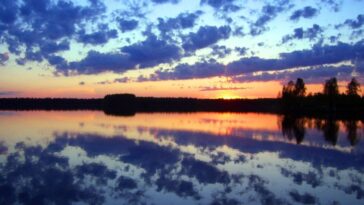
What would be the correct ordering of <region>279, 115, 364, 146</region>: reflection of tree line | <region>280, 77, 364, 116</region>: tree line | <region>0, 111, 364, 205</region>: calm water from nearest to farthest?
<region>0, 111, 364, 205</region>: calm water → <region>279, 115, 364, 146</region>: reflection of tree line → <region>280, 77, 364, 116</region>: tree line

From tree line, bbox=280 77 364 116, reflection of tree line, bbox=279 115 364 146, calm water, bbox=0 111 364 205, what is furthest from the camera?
tree line, bbox=280 77 364 116

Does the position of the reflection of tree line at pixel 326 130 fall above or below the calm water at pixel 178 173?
below

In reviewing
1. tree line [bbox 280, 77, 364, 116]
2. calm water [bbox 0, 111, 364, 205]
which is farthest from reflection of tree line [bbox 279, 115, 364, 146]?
tree line [bbox 280, 77, 364, 116]

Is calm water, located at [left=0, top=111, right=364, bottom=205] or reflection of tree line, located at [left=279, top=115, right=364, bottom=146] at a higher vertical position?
calm water, located at [left=0, top=111, right=364, bottom=205]

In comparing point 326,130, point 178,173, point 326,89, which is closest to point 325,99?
point 326,89

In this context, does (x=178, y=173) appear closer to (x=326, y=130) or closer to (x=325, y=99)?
(x=326, y=130)

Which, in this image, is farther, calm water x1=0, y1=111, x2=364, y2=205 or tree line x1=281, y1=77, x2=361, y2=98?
tree line x1=281, y1=77, x2=361, y2=98

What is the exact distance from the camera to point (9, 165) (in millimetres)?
21000

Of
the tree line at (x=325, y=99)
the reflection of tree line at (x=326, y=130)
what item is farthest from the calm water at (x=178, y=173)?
the tree line at (x=325, y=99)

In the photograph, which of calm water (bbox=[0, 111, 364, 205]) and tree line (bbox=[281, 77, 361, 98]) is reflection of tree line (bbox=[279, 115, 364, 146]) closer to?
calm water (bbox=[0, 111, 364, 205])

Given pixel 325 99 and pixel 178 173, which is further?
pixel 325 99

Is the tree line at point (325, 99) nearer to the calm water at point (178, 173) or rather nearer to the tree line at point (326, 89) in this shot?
the tree line at point (326, 89)

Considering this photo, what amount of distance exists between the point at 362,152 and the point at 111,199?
19.6m

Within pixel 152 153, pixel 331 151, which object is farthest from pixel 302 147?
pixel 152 153
